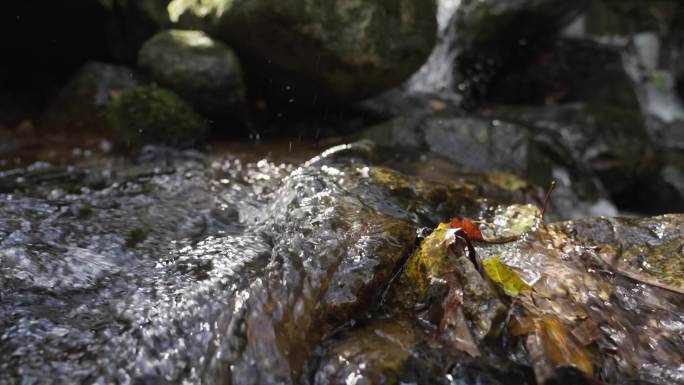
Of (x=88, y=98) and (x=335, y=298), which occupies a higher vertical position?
(x=335, y=298)

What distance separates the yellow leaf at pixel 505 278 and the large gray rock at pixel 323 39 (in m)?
3.80

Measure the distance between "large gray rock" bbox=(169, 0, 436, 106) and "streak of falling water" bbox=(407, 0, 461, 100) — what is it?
2.43 meters

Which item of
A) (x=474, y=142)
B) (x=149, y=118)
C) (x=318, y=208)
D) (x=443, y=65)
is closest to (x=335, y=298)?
(x=318, y=208)

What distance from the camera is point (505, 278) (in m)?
2.11

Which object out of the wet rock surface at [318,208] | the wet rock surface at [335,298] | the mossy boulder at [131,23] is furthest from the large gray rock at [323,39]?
the wet rock surface at [335,298]

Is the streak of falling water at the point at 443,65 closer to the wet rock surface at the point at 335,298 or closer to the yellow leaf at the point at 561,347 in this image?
the wet rock surface at the point at 335,298

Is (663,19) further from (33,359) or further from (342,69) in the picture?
(33,359)

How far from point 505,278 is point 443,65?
695 centimetres

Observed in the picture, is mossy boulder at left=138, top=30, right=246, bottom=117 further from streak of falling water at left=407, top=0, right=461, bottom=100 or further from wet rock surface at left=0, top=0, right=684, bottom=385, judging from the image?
streak of falling water at left=407, top=0, right=461, bottom=100

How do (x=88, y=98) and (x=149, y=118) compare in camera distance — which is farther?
(x=88, y=98)

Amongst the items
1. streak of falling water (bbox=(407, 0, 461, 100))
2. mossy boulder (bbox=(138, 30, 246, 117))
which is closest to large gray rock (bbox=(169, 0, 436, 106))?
mossy boulder (bbox=(138, 30, 246, 117))

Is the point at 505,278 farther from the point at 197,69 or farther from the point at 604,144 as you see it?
the point at 604,144

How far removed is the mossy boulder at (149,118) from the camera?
5363mm

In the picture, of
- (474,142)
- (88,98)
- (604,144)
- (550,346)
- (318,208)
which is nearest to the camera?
(550,346)
